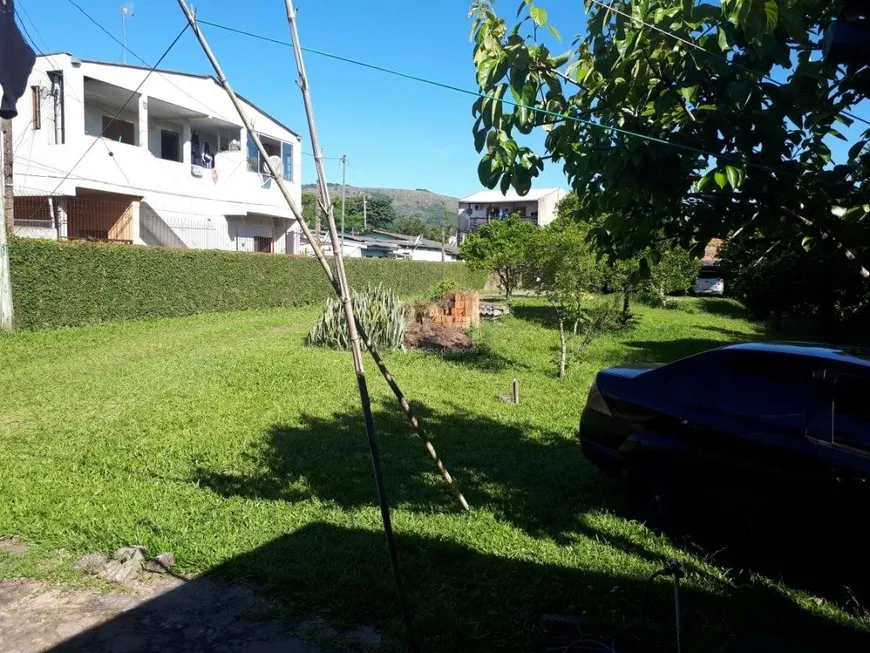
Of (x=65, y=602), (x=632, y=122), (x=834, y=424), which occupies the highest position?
(x=632, y=122)

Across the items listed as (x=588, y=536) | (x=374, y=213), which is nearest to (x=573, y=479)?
(x=588, y=536)

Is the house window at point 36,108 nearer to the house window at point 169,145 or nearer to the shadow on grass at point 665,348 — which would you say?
the house window at point 169,145

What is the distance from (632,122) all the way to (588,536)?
103 inches

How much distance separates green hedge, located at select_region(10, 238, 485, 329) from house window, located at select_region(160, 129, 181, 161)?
7.65m

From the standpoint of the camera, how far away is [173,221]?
25.1 meters

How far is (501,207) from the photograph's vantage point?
73125mm

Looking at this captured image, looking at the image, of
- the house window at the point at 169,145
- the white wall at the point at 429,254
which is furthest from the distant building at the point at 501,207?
the house window at the point at 169,145

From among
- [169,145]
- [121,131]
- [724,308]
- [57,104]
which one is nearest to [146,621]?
[57,104]

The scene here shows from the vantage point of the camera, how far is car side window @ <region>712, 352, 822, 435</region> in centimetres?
418

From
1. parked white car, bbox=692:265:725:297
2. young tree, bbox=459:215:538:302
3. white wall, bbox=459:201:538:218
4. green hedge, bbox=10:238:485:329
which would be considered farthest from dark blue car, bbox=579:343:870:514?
white wall, bbox=459:201:538:218

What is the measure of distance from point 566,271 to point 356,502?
6.96 metres

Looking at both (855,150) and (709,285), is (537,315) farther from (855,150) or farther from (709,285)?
(709,285)

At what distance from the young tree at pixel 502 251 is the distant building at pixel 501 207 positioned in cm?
3900

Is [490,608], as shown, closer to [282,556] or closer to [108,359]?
[282,556]
